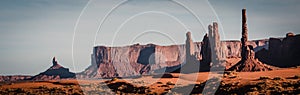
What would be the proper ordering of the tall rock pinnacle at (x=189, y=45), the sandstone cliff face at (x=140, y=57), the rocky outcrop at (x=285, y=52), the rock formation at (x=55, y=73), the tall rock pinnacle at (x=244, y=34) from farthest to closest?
the sandstone cliff face at (x=140, y=57)
the rock formation at (x=55, y=73)
the tall rock pinnacle at (x=189, y=45)
the rocky outcrop at (x=285, y=52)
the tall rock pinnacle at (x=244, y=34)

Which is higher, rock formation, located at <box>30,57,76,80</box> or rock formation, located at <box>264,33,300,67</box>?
rock formation, located at <box>264,33,300,67</box>

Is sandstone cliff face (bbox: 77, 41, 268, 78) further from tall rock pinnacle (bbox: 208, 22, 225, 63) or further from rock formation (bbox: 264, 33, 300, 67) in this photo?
tall rock pinnacle (bbox: 208, 22, 225, 63)

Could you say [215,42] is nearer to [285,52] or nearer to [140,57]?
[285,52]

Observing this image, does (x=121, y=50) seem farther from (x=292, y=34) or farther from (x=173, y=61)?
(x=292, y=34)

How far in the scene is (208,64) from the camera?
77312 millimetres

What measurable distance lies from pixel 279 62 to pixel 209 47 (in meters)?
19.1

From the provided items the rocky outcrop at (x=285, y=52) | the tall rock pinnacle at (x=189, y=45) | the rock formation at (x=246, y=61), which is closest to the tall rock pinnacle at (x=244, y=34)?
the rock formation at (x=246, y=61)

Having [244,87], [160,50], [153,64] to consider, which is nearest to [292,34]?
[244,87]

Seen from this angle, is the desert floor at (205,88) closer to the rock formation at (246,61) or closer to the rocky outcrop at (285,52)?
the rock formation at (246,61)

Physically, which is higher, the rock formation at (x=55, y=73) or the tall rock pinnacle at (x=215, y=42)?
the tall rock pinnacle at (x=215, y=42)

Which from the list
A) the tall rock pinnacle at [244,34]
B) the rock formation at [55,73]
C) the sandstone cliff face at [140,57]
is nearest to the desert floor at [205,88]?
the tall rock pinnacle at [244,34]

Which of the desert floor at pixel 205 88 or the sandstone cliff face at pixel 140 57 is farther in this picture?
the sandstone cliff face at pixel 140 57

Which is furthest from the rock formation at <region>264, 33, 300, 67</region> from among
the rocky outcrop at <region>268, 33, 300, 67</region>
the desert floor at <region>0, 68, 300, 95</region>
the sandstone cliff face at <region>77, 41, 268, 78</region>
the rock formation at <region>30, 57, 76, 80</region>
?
the rock formation at <region>30, 57, 76, 80</region>

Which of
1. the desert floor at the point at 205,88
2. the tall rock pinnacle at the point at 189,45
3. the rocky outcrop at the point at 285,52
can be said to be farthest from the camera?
the tall rock pinnacle at the point at 189,45
